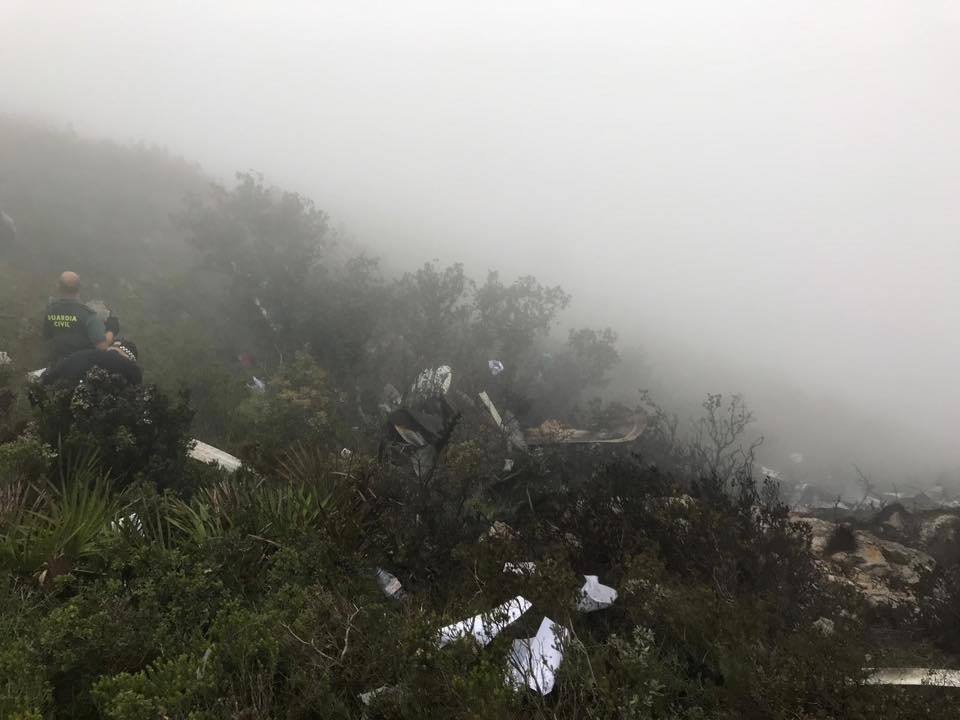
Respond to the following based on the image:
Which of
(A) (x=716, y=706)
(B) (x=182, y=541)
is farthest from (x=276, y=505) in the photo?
(A) (x=716, y=706)

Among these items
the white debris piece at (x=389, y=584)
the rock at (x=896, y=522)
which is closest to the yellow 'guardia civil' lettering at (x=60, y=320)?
the white debris piece at (x=389, y=584)

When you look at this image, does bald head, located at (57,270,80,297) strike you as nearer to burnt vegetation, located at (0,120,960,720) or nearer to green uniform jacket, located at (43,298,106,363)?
green uniform jacket, located at (43,298,106,363)

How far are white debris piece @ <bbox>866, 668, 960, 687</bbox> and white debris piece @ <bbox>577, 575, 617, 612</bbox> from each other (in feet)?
5.47

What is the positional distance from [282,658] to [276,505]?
6.39 ft

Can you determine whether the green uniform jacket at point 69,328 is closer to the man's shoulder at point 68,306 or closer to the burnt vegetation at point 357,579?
the man's shoulder at point 68,306

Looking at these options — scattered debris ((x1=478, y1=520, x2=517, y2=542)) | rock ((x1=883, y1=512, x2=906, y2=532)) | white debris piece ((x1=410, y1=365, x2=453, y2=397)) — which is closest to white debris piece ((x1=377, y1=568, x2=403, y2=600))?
scattered debris ((x1=478, y1=520, x2=517, y2=542))

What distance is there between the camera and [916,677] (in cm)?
319

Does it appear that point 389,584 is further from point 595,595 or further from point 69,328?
point 69,328

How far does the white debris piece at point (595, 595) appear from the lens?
3.97m

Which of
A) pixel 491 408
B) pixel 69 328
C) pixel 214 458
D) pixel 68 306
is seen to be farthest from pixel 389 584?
pixel 491 408

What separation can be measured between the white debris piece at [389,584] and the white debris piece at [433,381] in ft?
25.9

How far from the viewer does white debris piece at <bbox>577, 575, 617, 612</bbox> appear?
13.0ft

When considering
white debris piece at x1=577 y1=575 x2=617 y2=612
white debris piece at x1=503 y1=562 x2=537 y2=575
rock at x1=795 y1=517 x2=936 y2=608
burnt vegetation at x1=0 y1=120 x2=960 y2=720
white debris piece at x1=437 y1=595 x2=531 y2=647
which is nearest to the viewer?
burnt vegetation at x1=0 y1=120 x2=960 y2=720

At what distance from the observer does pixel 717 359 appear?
178ft
